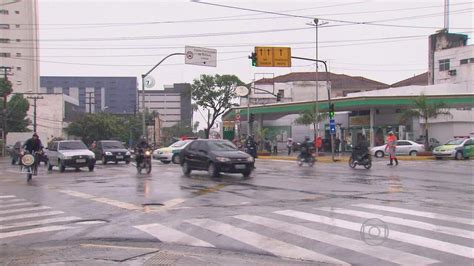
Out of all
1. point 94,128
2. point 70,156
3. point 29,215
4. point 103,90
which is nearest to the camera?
point 29,215

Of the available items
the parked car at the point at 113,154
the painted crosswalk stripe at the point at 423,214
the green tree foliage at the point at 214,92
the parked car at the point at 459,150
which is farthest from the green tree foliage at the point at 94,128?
the painted crosswalk stripe at the point at 423,214

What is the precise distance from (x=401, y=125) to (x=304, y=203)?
39.7m

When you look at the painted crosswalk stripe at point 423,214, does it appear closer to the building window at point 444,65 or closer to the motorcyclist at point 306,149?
the motorcyclist at point 306,149

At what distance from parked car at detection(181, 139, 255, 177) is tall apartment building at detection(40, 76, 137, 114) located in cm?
12178

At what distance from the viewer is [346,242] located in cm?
815

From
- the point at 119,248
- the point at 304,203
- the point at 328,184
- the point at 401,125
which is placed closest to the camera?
the point at 119,248

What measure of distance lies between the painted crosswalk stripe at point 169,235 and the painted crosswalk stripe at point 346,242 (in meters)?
1.54

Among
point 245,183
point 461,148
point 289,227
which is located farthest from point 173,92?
point 289,227

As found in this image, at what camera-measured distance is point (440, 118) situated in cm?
5091

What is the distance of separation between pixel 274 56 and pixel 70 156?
1270 cm

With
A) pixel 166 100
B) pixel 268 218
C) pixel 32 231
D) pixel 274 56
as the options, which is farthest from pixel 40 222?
pixel 166 100

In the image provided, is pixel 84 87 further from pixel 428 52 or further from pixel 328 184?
pixel 328 184

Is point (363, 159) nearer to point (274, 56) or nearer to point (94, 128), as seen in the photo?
point (274, 56)

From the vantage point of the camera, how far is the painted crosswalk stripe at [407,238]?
7.58 meters
